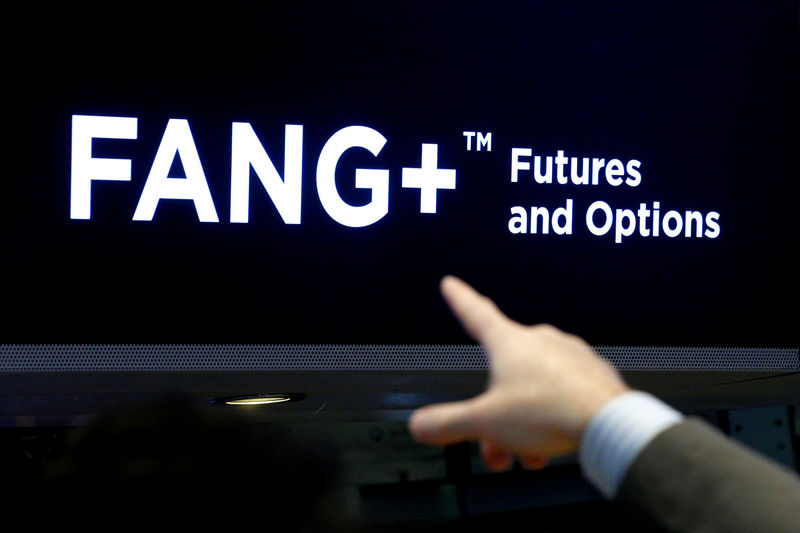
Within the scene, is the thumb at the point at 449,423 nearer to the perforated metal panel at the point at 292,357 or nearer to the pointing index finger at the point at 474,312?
the pointing index finger at the point at 474,312

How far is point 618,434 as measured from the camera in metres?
0.43

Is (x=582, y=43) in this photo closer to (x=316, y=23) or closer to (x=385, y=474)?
(x=316, y=23)

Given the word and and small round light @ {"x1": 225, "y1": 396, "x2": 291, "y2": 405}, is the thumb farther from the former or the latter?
small round light @ {"x1": 225, "y1": 396, "x2": 291, "y2": 405}

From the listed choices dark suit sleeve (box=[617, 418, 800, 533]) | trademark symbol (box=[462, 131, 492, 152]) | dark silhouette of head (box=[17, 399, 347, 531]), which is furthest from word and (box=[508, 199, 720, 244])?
dark silhouette of head (box=[17, 399, 347, 531])

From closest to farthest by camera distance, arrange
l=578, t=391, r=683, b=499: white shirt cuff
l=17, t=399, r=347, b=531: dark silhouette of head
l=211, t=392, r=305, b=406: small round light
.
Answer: l=17, t=399, r=347, b=531: dark silhouette of head
l=578, t=391, r=683, b=499: white shirt cuff
l=211, t=392, r=305, b=406: small round light

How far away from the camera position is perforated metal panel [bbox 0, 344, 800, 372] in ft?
4.46

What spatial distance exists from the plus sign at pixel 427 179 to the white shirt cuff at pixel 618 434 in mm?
986

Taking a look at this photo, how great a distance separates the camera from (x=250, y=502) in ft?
0.97

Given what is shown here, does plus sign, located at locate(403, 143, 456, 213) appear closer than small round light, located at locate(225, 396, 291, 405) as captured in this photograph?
Yes

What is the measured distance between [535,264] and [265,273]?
44 centimetres

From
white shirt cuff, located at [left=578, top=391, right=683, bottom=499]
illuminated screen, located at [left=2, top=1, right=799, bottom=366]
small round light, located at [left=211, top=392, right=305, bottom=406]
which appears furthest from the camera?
small round light, located at [left=211, top=392, right=305, bottom=406]

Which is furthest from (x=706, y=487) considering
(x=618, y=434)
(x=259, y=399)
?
(x=259, y=399)

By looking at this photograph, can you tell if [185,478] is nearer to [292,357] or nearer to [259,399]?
[292,357]

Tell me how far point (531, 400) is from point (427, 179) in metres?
0.98
